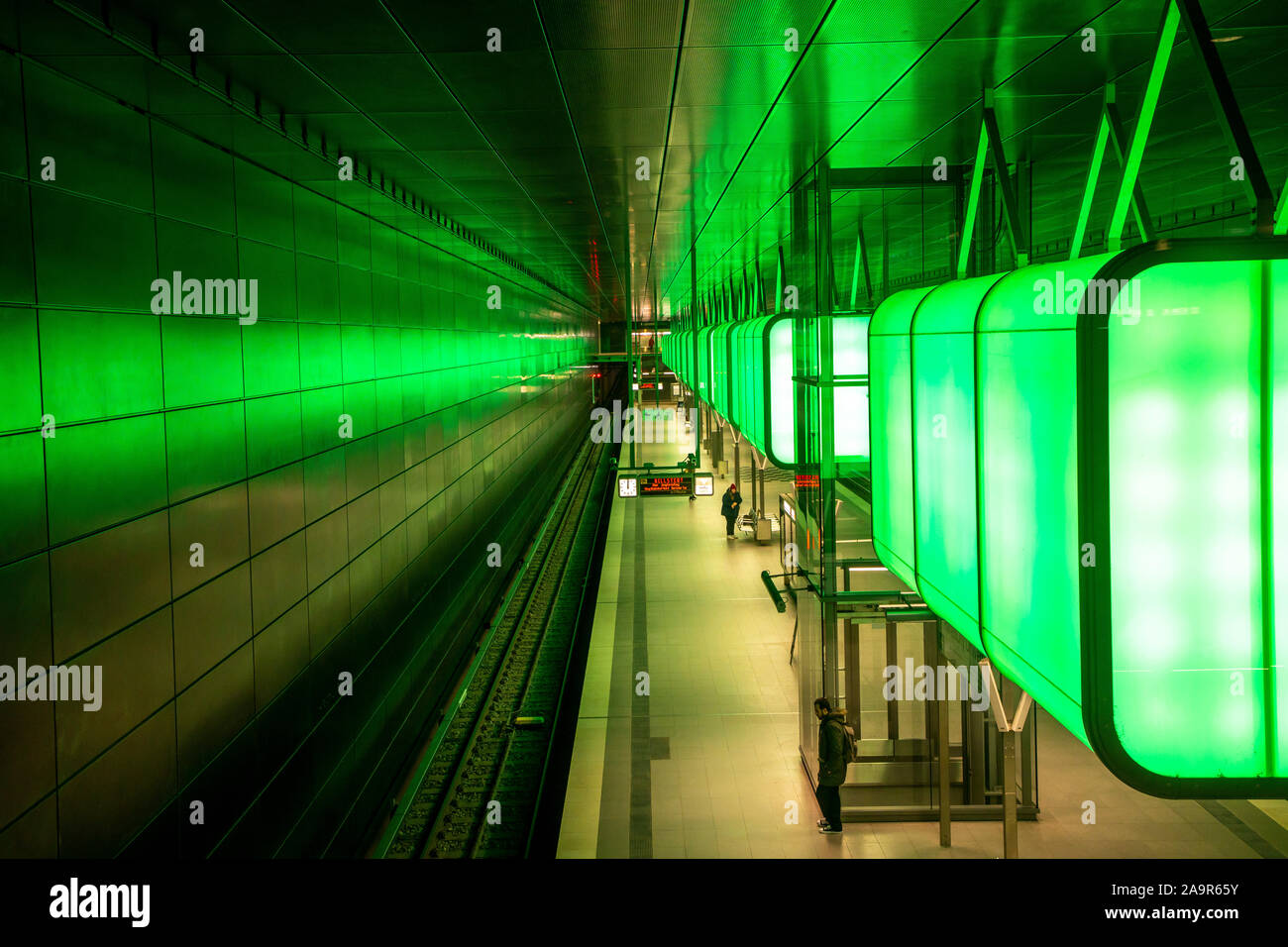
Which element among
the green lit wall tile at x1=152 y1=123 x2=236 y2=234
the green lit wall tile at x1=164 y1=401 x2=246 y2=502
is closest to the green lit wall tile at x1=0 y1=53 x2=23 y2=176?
the green lit wall tile at x1=152 y1=123 x2=236 y2=234

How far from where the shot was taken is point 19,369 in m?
4.17

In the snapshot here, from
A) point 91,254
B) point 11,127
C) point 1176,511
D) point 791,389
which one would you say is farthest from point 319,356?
point 1176,511

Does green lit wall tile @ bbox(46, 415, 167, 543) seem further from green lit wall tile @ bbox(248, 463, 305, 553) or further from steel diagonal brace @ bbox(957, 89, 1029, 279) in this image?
steel diagonal brace @ bbox(957, 89, 1029, 279)

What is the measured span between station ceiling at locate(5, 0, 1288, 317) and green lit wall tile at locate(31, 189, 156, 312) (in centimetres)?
64

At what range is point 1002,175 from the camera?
5.07 m

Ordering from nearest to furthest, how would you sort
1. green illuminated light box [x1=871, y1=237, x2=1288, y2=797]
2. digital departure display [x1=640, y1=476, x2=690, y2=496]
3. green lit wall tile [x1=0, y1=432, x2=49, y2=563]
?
1. green illuminated light box [x1=871, y1=237, x2=1288, y2=797]
2. green lit wall tile [x1=0, y1=432, x2=49, y2=563]
3. digital departure display [x1=640, y1=476, x2=690, y2=496]

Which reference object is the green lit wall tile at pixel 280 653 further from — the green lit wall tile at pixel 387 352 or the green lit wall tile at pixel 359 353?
the green lit wall tile at pixel 387 352

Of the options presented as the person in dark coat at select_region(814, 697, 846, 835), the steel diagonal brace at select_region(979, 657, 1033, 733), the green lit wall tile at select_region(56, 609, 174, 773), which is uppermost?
the green lit wall tile at select_region(56, 609, 174, 773)

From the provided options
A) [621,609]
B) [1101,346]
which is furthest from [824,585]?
[621,609]

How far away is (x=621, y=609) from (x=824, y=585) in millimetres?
7395

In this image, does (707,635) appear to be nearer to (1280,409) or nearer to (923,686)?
(923,686)

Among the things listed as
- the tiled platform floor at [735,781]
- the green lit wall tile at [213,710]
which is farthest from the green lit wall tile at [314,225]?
the tiled platform floor at [735,781]

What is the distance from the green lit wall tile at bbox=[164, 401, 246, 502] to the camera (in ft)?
19.2

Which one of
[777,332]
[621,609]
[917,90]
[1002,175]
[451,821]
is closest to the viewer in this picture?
[1002,175]
